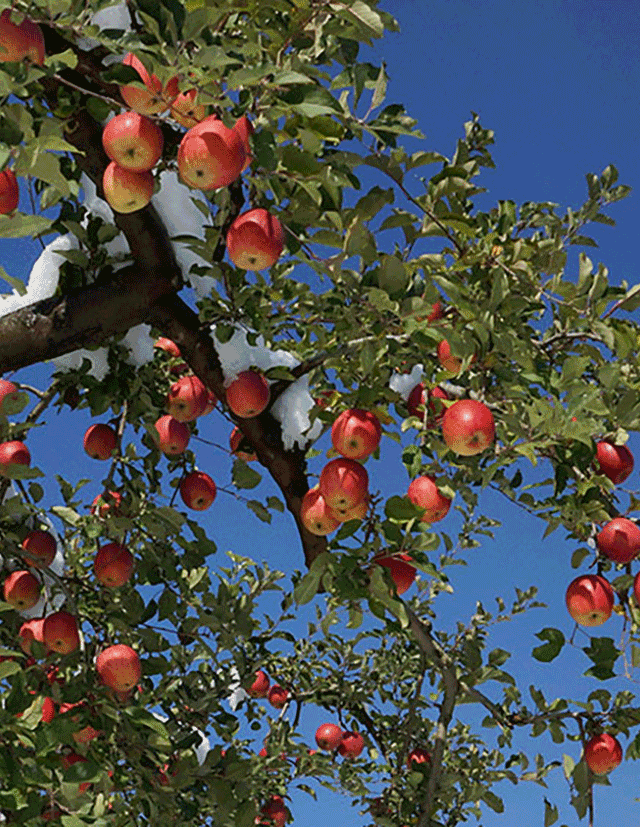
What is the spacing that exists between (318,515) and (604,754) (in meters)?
1.36

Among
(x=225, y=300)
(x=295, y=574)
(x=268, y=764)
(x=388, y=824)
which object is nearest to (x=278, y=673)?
(x=268, y=764)

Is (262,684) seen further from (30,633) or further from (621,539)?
(621,539)

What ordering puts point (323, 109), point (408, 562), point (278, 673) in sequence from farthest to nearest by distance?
1. point (278, 673)
2. point (408, 562)
3. point (323, 109)

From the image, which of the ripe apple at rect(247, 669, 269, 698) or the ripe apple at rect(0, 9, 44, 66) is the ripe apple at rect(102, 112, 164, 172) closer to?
the ripe apple at rect(0, 9, 44, 66)

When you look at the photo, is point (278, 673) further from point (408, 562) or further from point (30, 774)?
point (408, 562)

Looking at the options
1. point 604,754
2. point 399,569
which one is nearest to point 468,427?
point 399,569

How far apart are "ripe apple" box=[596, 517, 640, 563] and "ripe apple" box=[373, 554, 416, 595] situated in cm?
58

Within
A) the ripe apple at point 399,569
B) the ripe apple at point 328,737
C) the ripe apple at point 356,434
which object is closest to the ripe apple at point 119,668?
the ripe apple at point 399,569

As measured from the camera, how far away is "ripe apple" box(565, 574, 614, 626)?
8.91 ft

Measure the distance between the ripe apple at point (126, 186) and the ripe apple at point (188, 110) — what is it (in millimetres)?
231

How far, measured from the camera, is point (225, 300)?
10.5ft

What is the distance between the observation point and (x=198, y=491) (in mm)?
3828

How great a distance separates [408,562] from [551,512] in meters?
0.55

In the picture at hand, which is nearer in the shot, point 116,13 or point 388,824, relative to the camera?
point 116,13
